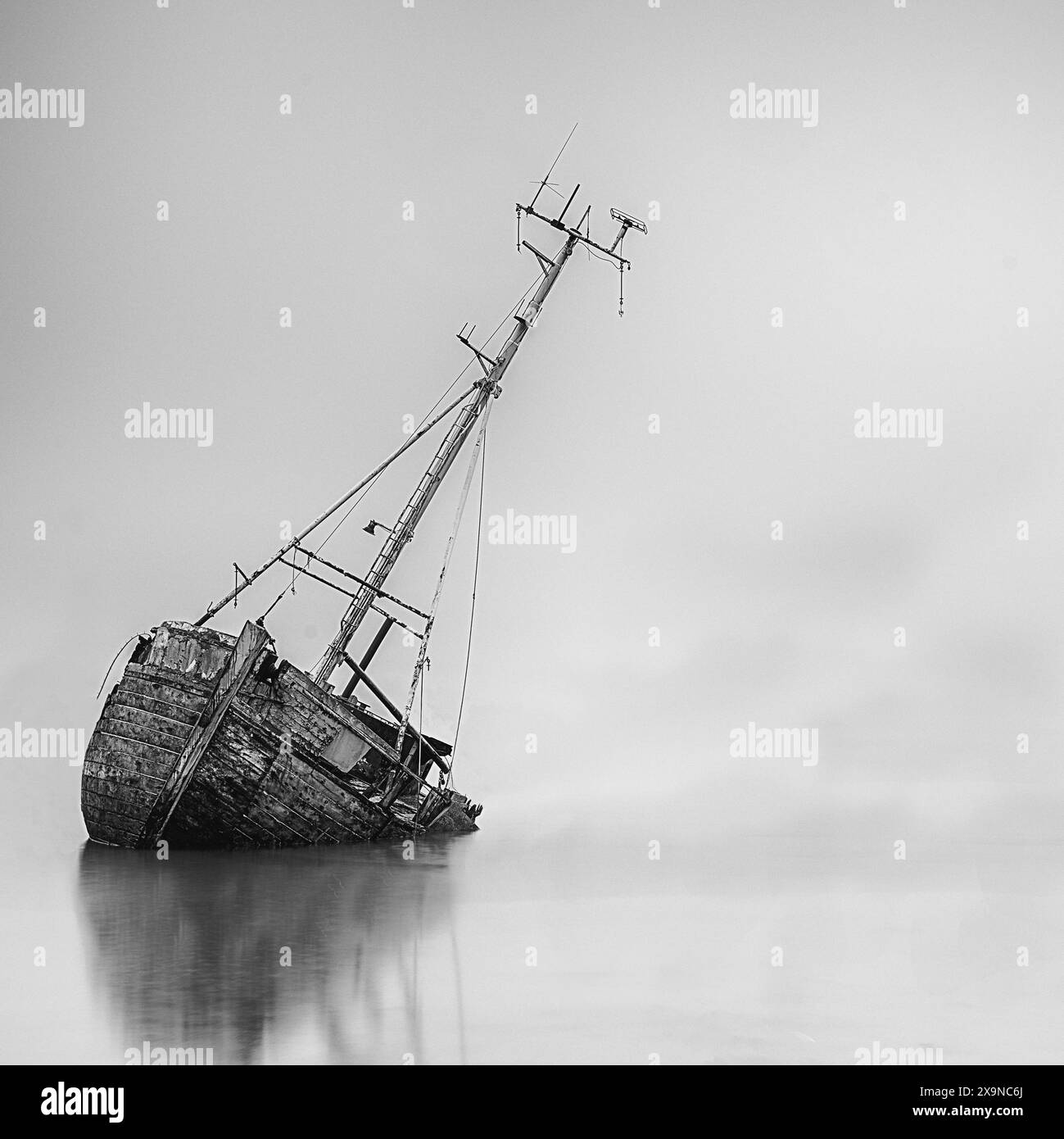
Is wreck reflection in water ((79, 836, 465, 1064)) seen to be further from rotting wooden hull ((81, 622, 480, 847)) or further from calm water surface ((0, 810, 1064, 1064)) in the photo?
rotting wooden hull ((81, 622, 480, 847))

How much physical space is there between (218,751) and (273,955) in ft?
17.4

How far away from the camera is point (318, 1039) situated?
7742 mm

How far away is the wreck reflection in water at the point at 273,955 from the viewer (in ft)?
25.6

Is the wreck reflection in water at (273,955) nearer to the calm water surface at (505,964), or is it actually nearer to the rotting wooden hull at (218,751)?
the calm water surface at (505,964)

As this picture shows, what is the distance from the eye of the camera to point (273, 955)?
9.91 metres

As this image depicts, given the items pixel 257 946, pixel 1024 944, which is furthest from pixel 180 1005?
pixel 1024 944

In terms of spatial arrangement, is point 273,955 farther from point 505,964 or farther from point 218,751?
point 218,751

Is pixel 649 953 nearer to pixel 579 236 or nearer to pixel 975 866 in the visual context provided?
pixel 975 866

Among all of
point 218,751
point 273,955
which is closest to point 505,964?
point 273,955

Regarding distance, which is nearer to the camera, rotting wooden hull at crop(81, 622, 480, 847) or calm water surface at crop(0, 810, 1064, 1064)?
calm water surface at crop(0, 810, 1064, 1064)

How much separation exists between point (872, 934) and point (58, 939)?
24.3 ft

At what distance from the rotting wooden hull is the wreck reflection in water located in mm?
427

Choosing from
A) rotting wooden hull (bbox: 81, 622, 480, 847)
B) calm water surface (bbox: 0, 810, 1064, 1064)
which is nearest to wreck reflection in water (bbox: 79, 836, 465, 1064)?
calm water surface (bbox: 0, 810, 1064, 1064)

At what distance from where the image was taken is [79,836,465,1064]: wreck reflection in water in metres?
7.79
